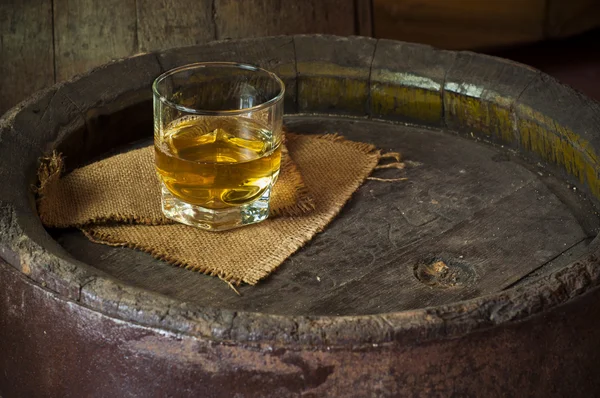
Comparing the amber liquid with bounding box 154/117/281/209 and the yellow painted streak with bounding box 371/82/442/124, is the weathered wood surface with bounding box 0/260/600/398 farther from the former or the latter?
the yellow painted streak with bounding box 371/82/442/124

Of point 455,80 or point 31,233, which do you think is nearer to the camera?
point 31,233

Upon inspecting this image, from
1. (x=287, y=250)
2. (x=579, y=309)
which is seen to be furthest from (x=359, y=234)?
(x=579, y=309)

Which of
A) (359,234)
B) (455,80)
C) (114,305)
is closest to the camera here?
(114,305)

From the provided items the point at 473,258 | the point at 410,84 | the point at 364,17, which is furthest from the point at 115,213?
the point at 364,17

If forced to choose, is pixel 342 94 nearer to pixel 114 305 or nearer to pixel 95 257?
pixel 95 257

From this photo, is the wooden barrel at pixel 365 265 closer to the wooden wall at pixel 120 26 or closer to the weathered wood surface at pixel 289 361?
the weathered wood surface at pixel 289 361

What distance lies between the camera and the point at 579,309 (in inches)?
40.6

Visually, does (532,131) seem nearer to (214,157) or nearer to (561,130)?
(561,130)

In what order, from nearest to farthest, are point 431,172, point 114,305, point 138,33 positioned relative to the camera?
point 114,305 < point 431,172 < point 138,33

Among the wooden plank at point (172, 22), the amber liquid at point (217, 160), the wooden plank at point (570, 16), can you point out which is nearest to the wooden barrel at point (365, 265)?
the amber liquid at point (217, 160)

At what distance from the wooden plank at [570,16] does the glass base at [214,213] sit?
2.39 meters

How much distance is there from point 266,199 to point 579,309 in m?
0.43

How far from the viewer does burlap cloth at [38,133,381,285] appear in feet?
3.86

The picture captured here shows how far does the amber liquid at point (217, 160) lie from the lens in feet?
3.92
